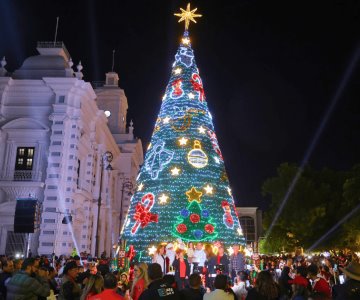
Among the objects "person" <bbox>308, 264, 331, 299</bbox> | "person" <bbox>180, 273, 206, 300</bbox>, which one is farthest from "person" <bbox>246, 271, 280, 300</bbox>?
"person" <bbox>180, 273, 206, 300</bbox>

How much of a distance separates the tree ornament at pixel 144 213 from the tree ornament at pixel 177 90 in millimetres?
5363

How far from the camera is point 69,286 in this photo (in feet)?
22.3

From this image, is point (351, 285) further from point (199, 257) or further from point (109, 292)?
point (199, 257)

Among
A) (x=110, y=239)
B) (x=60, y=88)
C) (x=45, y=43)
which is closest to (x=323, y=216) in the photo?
(x=110, y=239)

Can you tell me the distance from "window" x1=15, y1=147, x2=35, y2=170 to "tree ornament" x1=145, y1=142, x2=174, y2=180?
13.3 m

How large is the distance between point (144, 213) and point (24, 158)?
49.3 feet

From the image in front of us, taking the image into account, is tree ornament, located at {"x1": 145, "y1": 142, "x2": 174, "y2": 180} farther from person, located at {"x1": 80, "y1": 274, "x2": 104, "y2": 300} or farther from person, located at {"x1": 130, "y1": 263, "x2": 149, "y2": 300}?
person, located at {"x1": 80, "y1": 274, "x2": 104, "y2": 300}

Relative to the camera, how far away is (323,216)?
126 feet

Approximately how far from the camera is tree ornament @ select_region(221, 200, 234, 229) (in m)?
18.5

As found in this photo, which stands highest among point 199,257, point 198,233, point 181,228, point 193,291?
point 181,228

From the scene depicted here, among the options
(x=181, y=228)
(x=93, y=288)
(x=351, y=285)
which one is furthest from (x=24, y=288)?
(x=181, y=228)

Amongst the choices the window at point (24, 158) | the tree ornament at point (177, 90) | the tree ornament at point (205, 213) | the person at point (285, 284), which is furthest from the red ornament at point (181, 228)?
the window at point (24, 158)

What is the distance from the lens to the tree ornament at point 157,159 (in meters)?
19.1

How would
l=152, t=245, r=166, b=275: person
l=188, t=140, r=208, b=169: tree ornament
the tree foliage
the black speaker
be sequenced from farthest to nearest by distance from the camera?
the tree foliage
l=188, t=140, r=208, b=169: tree ornament
the black speaker
l=152, t=245, r=166, b=275: person
